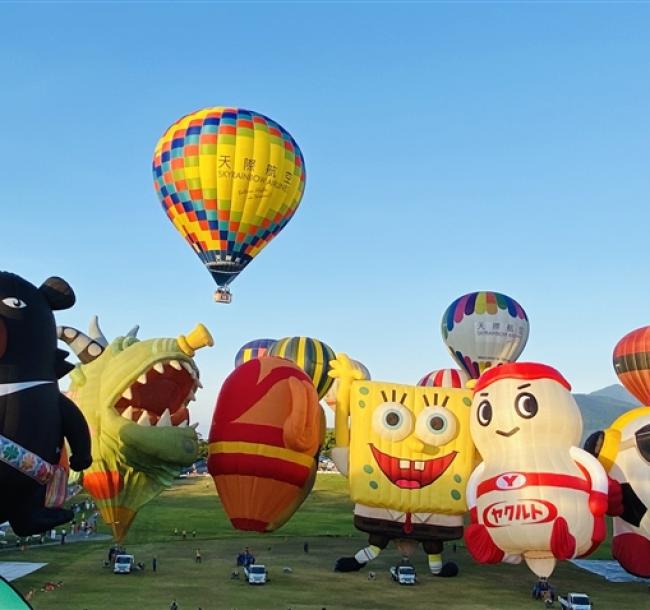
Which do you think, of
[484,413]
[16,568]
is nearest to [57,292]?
[484,413]

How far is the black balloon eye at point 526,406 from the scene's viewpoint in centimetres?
1378

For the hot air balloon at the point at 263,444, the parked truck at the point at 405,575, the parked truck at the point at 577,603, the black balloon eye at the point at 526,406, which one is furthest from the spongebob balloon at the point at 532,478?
the parked truck at the point at 405,575

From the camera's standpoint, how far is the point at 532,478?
A: 44.1 ft

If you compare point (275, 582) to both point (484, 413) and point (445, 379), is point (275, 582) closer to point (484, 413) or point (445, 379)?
point (484, 413)

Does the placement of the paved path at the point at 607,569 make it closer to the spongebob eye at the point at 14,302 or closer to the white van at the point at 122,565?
the white van at the point at 122,565

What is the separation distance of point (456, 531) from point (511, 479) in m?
3.05

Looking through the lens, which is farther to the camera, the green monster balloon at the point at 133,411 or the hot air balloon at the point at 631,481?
the hot air balloon at the point at 631,481

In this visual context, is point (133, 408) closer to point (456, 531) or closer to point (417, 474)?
point (417, 474)

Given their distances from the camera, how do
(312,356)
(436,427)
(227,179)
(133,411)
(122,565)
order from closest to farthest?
(133,411), (436,427), (122,565), (227,179), (312,356)

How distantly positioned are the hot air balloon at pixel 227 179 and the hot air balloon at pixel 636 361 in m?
13.4

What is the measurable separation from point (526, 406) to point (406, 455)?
2.72 m

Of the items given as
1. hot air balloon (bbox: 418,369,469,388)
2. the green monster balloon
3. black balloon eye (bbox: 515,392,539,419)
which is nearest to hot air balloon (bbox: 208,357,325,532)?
the green monster balloon

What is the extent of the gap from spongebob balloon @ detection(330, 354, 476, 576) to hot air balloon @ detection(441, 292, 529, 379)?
1583cm

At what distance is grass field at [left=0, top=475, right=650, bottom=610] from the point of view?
15.6 meters
